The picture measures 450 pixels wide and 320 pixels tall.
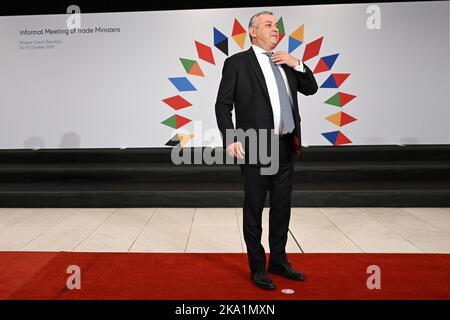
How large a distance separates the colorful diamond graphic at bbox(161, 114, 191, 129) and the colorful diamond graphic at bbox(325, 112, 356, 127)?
1909mm

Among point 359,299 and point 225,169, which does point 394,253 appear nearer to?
point 359,299

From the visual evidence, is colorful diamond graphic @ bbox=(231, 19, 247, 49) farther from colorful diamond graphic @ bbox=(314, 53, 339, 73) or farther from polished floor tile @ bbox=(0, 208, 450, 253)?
polished floor tile @ bbox=(0, 208, 450, 253)

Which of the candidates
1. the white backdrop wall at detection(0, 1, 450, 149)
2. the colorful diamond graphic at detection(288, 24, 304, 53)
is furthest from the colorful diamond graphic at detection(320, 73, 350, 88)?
the colorful diamond graphic at detection(288, 24, 304, 53)

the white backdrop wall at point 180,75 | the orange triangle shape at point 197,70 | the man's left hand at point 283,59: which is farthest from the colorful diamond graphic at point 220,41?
the man's left hand at point 283,59

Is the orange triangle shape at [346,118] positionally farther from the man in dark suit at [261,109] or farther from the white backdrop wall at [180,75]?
the man in dark suit at [261,109]

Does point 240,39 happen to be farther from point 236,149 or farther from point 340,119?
point 236,149

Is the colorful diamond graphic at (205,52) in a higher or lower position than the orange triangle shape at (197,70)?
higher

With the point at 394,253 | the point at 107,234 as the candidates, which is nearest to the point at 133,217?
the point at 107,234

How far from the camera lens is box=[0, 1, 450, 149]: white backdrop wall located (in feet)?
17.1

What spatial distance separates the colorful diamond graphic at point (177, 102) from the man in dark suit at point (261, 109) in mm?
3268

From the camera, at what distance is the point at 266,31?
6.97 ft

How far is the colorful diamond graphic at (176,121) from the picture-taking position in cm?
544

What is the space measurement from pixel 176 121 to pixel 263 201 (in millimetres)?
3429

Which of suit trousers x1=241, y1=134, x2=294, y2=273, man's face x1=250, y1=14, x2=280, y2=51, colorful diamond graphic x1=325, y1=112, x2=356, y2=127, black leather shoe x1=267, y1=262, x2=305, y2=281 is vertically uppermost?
man's face x1=250, y1=14, x2=280, y2=51
